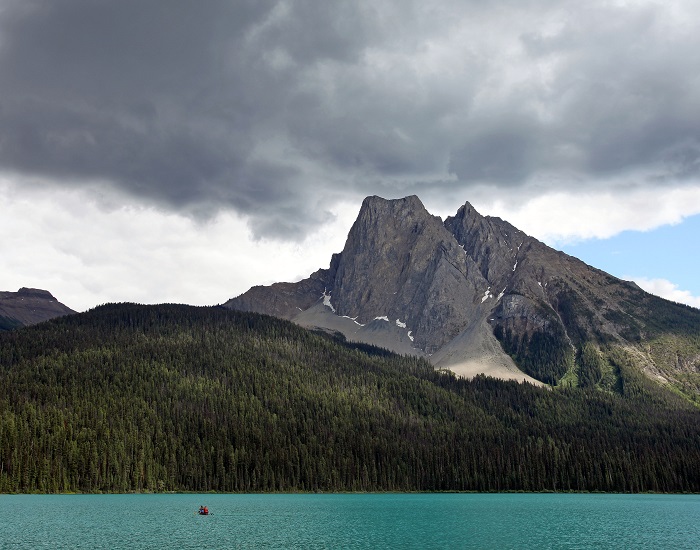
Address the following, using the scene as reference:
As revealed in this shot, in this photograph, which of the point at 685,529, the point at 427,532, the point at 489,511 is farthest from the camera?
the point at 489,511

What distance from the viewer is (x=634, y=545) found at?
89.8 meters

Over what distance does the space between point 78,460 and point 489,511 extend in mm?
114418

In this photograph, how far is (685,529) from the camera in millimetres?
110375

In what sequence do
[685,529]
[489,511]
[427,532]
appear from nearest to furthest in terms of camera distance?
[427,532] → [685,529] → [489,511]

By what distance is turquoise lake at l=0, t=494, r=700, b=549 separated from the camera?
295 feet

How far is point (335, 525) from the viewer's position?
370 feet

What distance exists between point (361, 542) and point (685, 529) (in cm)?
5642

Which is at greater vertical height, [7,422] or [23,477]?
[7,422]

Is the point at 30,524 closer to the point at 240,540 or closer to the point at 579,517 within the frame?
the point at 240,540

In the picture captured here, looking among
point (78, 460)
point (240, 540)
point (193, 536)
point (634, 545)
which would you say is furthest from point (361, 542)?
point (78, 460)

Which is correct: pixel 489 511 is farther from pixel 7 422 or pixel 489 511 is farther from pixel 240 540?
pixel 7 422

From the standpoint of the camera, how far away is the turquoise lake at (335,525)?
295 feet

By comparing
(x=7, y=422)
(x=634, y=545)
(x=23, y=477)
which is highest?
(x=7, y=422)

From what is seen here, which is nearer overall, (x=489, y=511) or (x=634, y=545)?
(x=634, y=545)
